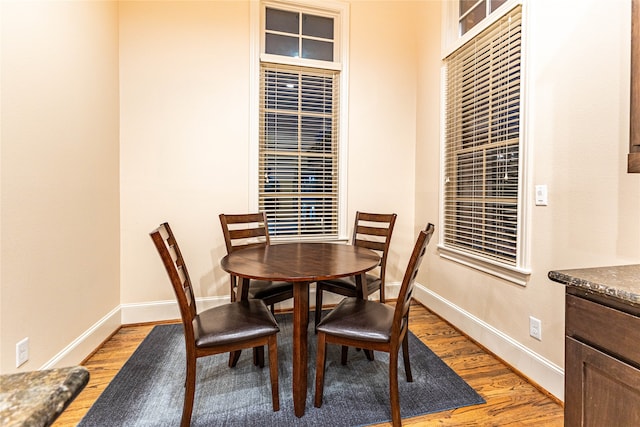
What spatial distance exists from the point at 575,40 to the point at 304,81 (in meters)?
2.16

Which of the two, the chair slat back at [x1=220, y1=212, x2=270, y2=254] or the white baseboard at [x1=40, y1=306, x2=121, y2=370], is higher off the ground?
the chair slat back at [x1=220, y1=212, x2=270, y2=254]

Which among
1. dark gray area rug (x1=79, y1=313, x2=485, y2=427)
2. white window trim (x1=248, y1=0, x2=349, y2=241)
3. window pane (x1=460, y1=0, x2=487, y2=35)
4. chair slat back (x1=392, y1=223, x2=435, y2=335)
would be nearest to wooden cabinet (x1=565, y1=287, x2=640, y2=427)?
chair slat back (x1=392, y1=223, x2=435, y2=335)

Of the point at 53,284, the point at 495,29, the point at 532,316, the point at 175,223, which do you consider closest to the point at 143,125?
the point at 175,223

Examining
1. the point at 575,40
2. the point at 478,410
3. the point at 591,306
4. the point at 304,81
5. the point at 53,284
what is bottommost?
the point at 478,410

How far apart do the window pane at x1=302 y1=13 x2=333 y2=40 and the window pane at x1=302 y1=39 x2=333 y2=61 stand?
71 mm

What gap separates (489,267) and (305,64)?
247cm

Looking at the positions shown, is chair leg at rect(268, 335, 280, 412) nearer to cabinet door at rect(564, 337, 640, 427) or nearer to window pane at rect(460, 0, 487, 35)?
cabinet door at rect(564, 337, 640, 427)

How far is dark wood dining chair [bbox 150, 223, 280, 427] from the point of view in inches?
56.5

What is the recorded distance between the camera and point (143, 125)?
268 centimetres

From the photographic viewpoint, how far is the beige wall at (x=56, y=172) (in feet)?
5.01

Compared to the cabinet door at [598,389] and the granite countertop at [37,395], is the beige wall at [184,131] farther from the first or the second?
the cabinet door at [598,389]

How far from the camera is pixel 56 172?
1840mm

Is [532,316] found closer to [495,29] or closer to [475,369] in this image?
[475,369]

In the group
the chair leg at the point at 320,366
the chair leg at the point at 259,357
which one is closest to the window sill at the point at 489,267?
the chair leg at the point at 320,366
